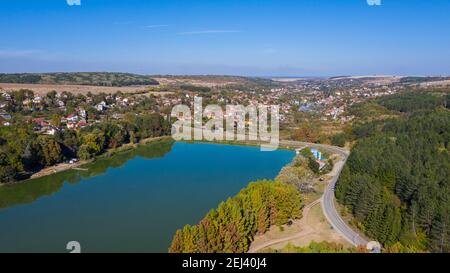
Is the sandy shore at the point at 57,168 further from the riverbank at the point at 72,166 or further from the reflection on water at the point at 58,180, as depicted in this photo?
the reflection on water at the point at 58,180

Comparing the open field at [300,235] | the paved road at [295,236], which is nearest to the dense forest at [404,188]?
the open field at [300,235]

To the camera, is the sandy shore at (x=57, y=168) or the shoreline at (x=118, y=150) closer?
the sandy shore at (x=57, y=168)

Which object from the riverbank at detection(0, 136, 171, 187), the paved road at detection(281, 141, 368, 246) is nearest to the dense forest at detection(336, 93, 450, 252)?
the paved road at detection(281, 141, 368, 246)

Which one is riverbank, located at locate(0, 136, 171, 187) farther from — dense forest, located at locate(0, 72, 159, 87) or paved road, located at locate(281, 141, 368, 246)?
dense forest, located at locate(0, 72, 159, 87)

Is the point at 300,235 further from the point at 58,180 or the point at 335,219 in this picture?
the point at 58,180

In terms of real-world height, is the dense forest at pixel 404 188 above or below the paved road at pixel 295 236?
above

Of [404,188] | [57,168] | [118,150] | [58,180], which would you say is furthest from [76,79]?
[404,188]
